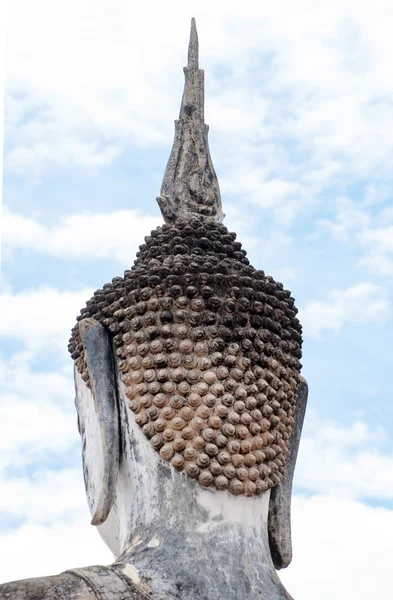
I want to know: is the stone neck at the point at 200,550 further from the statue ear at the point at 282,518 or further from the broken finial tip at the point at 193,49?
the broken finial tip at the point at 193,49

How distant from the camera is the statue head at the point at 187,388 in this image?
7.66 m

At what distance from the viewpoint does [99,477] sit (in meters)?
8.13

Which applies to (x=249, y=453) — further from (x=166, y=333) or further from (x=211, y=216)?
(x=211, y=216)

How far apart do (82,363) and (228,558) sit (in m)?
1.79

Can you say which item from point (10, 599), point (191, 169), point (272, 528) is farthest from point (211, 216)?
point (10, 599)

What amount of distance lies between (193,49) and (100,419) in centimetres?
325

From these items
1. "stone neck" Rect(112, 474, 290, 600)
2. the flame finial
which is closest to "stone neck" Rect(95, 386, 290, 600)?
"stone neck" Rect(112, 474, 290, 600)

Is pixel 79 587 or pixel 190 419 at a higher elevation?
pixel 190 419

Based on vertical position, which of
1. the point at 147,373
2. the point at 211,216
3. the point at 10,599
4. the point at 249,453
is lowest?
the point at 10,599

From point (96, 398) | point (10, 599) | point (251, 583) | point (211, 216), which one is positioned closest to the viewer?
point (10, 599)

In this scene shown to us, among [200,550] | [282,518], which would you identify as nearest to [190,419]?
[200,550]

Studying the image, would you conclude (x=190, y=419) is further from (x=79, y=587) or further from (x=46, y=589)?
(x=46, y=589)

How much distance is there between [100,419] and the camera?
26.1ft

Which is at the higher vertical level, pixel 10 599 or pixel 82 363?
pixel 82 363
